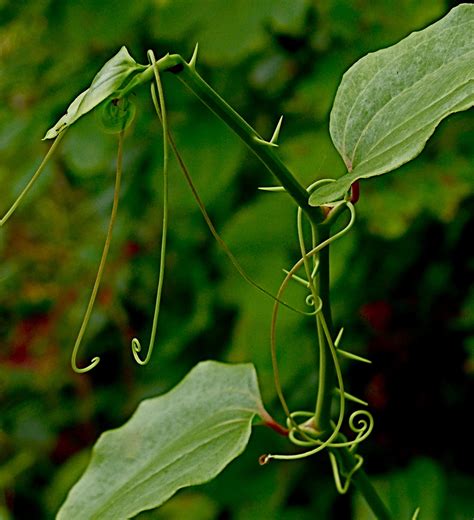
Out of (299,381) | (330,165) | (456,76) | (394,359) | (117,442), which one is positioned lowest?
(394,359)

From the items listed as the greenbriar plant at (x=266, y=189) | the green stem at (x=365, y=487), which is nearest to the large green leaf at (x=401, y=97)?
the greenbriar plant at (x=266, y=189)

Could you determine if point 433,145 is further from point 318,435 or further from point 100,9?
point 318,435

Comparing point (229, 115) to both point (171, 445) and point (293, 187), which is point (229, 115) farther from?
point (171, 445)

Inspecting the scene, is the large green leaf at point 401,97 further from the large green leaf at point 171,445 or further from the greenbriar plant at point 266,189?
the large green leaf at point 171,445

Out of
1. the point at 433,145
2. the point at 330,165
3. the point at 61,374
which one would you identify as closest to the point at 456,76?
the point at 330,165

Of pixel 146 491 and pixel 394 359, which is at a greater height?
pixel 146 491

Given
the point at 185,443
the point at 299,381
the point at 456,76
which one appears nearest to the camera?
the point at 456,76

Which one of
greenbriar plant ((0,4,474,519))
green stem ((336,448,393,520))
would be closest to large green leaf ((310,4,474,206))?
greenbriar plant ((0,4,474,519))
